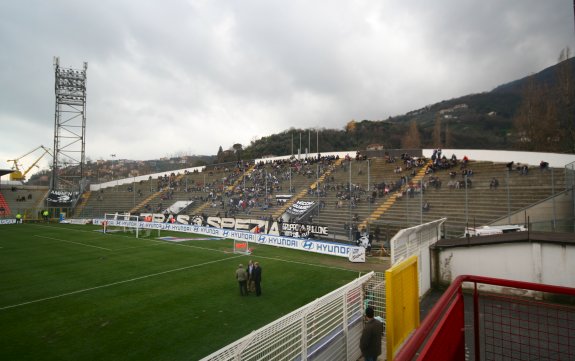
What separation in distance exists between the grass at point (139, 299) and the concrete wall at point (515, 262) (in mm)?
4751

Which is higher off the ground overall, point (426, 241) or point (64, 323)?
point (426, 241)

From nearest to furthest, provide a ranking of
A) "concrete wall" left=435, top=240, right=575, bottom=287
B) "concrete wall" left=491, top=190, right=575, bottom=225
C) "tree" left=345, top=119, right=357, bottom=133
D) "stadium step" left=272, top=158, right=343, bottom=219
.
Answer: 1. "concrete wall" left=435, top=240, right=575, bottom=287
2. "concrete wall" left=491, top=190, right=575, bottom=225
3. "stadium step" left=272, top=158, right=343, bottom=219
4. "tree" left=345, top=119, right=357, bottom=133

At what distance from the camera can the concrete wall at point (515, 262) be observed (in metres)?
10.6

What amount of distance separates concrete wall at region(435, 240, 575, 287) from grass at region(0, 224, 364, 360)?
475 cm

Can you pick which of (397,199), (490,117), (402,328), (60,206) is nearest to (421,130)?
(490,117)

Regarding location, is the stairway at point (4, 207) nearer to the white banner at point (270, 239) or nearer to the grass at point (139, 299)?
the white banner at point (270, 239)

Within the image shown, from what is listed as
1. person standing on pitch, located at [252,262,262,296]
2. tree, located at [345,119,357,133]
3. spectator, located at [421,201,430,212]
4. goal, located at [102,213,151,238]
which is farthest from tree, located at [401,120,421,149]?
person standing on pitch, located at [252,262,262,296]

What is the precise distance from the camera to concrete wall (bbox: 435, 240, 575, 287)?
34.9 feet

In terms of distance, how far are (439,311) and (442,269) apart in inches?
469

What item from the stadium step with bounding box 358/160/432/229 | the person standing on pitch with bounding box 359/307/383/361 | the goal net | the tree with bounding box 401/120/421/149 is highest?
the tree with bounding box 401/120/421/149

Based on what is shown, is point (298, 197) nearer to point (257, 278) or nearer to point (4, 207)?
point (257, 278)

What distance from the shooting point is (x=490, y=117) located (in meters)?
111

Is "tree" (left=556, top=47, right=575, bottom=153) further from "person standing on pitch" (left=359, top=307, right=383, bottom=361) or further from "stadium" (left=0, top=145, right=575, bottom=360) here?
"person standing on pitch" (left=359, top=307, right=383, bottom=361)

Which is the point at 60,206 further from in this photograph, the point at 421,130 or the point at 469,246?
the point at 421,130
